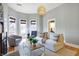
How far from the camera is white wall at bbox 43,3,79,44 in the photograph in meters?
1.92

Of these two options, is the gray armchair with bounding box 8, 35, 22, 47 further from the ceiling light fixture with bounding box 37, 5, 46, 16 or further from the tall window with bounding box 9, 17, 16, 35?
the ceiling light fixture with bounding box 37, 5, 46, 16

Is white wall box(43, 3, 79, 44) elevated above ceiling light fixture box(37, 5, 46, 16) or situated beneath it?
situated beneath

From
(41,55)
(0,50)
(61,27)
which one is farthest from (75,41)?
(0,50)

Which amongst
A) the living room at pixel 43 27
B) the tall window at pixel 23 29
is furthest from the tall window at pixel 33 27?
the tall window at pixel 23 29

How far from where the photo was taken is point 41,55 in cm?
198

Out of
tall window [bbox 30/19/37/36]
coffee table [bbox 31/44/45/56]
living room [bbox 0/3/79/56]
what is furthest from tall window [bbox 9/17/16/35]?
coffee table [bbox 31/44/45/56]

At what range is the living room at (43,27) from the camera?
1929 mm

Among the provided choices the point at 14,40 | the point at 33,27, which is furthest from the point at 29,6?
the point at 14,40

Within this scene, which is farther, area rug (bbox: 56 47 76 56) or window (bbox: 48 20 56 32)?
window (bbox: 48 20 56 32)

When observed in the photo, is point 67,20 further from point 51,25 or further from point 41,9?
point 41,9

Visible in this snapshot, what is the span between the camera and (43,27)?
2.04 m

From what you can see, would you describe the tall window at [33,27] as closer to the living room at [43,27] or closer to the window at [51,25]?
the living room at [43,27]

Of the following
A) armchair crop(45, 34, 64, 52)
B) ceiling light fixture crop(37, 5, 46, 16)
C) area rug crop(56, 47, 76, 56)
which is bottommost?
area rug crop(56, 47, 76, 56)

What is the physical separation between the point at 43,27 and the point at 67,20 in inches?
17.2
